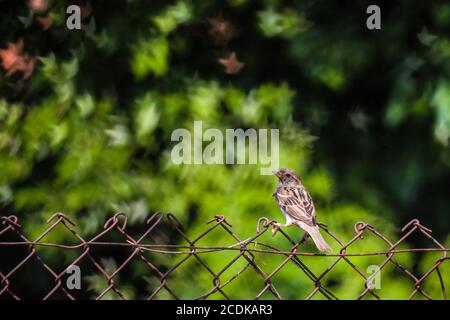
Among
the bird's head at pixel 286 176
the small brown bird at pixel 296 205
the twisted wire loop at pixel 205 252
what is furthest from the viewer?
the bird's head at pixel 286 176

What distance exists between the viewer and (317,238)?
3.46 metres

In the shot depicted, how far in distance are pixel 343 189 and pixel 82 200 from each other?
142cm

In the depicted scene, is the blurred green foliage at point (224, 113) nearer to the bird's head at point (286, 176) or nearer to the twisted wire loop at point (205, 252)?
the twisted wire loop at point (205, 252)

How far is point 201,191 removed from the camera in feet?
15.9

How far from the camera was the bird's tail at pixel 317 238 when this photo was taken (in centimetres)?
340

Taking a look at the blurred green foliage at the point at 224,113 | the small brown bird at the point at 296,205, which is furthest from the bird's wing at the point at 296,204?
the blurred green foliage at the point at 224,113

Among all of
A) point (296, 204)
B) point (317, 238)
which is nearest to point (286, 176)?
point (296, 204)

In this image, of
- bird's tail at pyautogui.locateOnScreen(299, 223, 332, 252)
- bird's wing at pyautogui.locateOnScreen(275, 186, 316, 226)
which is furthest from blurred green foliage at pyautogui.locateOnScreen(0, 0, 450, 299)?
bird's tail at pyautogui.locateOnScreen(299, 223, 332, 252)

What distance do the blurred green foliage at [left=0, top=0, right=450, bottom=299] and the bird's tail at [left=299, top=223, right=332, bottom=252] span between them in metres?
1.10

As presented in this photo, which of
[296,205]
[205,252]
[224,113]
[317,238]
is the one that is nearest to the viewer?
[205,252]

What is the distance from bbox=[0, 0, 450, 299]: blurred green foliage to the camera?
491 cm

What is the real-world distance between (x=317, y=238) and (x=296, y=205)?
305 millimetres

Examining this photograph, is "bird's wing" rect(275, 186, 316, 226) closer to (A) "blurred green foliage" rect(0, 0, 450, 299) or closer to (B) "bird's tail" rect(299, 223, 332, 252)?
(B) "bird's tail" rect(299, 223, 332, 252)

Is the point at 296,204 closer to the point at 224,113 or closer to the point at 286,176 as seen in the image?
the point at 286,176
